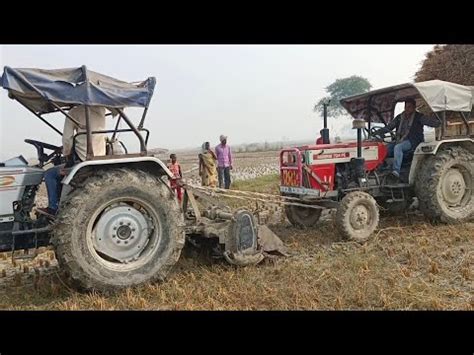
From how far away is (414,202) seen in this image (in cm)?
783

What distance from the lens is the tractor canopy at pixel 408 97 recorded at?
6559 millimetres

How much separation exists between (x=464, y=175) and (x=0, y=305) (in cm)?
671

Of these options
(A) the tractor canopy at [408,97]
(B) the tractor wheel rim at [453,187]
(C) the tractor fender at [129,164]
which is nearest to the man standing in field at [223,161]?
(A) the tractor canopy at [408,97]

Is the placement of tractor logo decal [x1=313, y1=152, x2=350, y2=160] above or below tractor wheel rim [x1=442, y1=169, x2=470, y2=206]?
above

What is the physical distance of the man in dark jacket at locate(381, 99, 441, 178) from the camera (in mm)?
6863

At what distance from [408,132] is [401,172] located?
67cm

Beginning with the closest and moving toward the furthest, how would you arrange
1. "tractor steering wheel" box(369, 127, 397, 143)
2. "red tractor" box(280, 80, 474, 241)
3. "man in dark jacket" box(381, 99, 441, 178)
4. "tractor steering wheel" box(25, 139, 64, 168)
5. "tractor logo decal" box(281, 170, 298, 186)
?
"tractor steering wheel" box(25, 139, 64, 168), "red tractor" box(280, 80, 474, 241), "tractor logo decal" box(281, 170, 298, 186), "man in dark jacket" box(381, 99, 441, 178), "tractor steering wheel" box(369, 127, 397, 143)

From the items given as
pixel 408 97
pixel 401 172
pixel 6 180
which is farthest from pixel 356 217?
pixel 6 180

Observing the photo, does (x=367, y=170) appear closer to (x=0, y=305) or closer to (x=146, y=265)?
(x=146, y=265)

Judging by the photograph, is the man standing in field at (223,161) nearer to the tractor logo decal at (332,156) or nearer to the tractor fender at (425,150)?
the tractor logo decal at (332,156)

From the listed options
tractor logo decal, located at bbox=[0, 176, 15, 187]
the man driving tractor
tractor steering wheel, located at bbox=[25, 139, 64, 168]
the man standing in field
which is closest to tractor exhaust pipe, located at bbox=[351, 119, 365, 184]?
the man driving tractor

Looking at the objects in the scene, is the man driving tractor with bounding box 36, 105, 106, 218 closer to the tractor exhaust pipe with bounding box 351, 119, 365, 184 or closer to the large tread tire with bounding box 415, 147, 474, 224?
the tractor exhaust pipe with bounding box 351, 119, 365, 184

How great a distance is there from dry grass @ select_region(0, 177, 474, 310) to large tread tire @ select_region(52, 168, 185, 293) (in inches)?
5.5

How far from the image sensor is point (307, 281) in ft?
14.3
